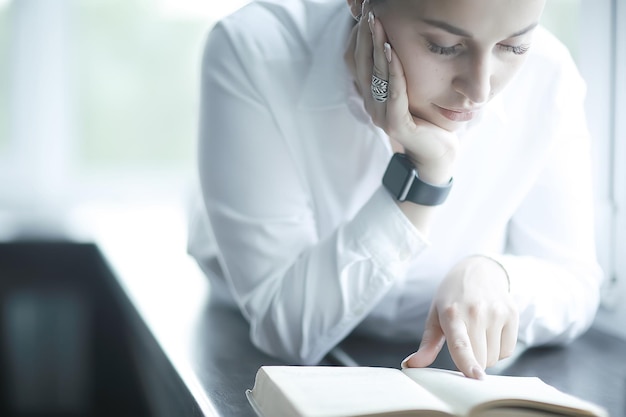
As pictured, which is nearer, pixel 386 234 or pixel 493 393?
pixel 493 393

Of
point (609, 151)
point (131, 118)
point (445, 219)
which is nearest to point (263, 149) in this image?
point (445, 219)

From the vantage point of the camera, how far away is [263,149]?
1.13 meters

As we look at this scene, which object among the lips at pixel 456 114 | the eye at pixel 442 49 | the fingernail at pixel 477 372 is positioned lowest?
the fingernail at pixel 477 372

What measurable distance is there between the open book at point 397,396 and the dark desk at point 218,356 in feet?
0.51

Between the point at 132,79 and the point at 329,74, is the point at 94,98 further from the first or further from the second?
the point at 329,74

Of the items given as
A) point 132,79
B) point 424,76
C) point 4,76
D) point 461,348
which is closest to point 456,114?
point 424,76

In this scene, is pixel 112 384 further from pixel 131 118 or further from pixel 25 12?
pixel 25 12

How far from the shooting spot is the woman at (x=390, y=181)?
0.96 m

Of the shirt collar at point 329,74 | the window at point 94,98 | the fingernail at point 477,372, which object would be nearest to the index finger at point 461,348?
the fingernail at point 477,372

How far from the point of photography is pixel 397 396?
0.72 metres

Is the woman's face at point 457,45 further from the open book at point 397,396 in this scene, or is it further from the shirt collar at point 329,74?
the open book at point 397,396

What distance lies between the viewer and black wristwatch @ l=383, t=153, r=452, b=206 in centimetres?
101

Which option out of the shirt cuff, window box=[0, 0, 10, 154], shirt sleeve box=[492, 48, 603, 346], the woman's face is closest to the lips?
the woman's face

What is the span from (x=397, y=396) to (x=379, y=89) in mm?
425
